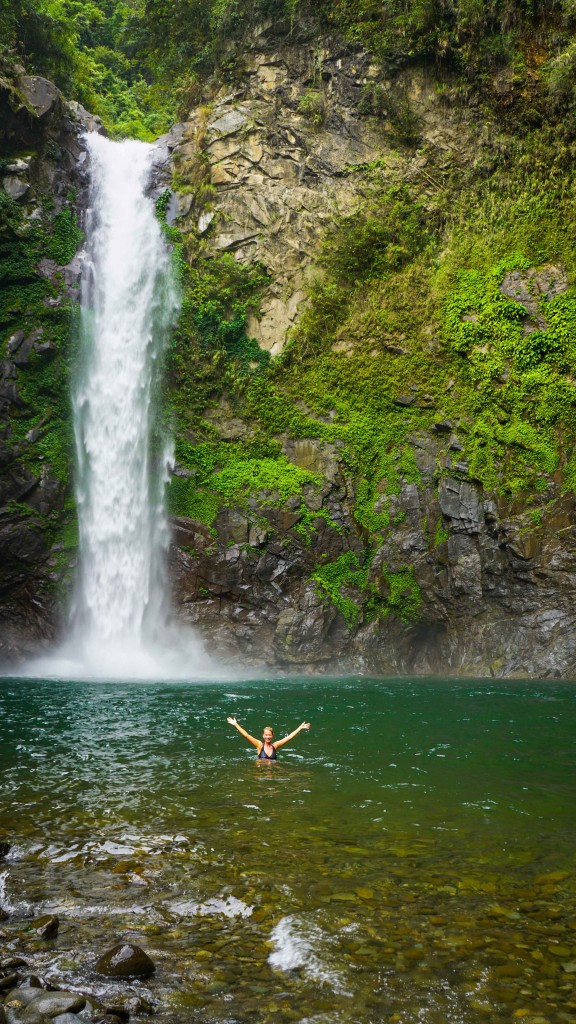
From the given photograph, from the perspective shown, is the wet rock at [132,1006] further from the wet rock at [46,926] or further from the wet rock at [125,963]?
the wet rock at [46,926]

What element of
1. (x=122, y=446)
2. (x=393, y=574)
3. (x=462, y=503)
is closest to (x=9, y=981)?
(x=393, y=574)

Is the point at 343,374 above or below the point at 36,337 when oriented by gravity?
below

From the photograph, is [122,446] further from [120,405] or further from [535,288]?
[535,288]

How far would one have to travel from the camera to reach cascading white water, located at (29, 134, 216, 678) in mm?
20688

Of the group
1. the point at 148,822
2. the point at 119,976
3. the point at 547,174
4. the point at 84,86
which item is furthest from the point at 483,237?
the point at 119,976

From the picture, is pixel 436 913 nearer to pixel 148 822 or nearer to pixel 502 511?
pixel 148 822

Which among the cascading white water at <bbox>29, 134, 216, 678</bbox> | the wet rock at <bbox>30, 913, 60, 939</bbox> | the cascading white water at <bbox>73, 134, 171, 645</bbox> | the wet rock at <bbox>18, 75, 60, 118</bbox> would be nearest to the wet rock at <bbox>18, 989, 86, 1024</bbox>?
the wet rock at <bbox>30, 913, 60, 939</bbox>

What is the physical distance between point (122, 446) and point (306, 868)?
58.9 feet

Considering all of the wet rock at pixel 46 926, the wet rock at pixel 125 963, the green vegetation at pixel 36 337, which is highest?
the green vegetation at pixel 36 337

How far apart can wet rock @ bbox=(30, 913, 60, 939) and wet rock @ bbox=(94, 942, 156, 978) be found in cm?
48

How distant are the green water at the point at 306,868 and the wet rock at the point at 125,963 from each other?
0.09 meters

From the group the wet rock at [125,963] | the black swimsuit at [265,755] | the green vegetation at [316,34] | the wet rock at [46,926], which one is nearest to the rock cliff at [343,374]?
the green vegetation at [316,34]

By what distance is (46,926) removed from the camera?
432 centimetres

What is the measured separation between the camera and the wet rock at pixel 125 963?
3.89m
